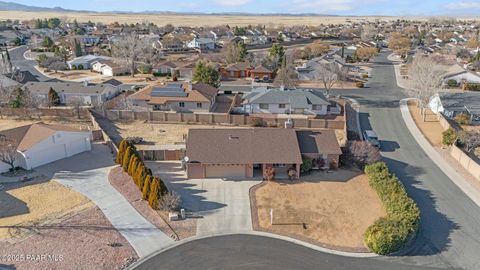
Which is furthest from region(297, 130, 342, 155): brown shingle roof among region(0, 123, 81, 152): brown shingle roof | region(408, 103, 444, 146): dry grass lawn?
region(0, 123, 81, 152): brown shingle roof

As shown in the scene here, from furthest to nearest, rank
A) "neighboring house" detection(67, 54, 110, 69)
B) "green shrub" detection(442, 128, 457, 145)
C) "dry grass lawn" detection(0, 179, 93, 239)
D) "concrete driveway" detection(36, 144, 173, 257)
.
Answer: "neighboring house" detection(67, 54, 110, 69)
"green shrub" detection(442, 128, 457, 145)
"dry grass lawn" detection(0, 179, 93, 239)
"concrete driveway" detection(36, 144, 173, 257)

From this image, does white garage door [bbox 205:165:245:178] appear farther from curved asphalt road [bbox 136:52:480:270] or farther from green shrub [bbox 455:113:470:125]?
green shrub [bbox 455:113:470:125]

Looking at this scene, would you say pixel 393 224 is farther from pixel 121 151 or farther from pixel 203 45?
pixel 203 45

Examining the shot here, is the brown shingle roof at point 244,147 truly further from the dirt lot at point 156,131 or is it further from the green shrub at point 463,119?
the green shrub at point 463,119

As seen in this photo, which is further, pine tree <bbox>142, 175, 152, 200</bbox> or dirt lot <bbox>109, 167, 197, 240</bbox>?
pine tree <bbox>142, 175, 152, 200</bbox>

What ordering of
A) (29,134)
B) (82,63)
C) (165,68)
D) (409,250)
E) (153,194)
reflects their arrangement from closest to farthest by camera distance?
(409,250) → (153,194) → (29,134) → (165,68) → (82,63)

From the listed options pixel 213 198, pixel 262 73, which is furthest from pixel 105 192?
pixel 262 73

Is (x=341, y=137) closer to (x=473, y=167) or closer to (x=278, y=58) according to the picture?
(x=473, y=167)
